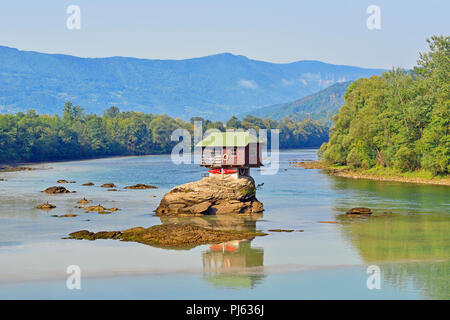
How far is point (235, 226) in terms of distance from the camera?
60219mm

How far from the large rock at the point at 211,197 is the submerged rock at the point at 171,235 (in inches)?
499

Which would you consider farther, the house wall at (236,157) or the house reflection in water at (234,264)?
the house wall at (236,157)

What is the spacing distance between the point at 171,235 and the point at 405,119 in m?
73.0

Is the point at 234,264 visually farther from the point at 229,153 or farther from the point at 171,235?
the point at 229,153

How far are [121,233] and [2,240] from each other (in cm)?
1028

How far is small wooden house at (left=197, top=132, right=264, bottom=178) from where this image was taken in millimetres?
67750

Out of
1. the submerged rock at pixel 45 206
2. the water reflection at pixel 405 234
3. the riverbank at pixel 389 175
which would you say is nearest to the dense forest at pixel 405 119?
the riverbank at pixel 389 175

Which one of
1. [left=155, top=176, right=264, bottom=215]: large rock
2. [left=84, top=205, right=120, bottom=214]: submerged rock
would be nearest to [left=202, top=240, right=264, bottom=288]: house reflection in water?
[left=155, top=176, right=264, bottom=215]: large rock

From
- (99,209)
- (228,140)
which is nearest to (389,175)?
(228,140)

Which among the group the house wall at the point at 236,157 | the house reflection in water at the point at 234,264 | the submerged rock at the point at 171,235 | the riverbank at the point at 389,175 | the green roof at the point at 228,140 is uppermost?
the green roof at the point at 228,140

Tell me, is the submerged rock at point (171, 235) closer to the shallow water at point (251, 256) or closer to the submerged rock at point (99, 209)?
the shallow water at point (251, 256)

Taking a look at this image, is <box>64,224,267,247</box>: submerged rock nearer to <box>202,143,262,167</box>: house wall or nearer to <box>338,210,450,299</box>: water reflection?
<box>338,210,450,299</box>: water reflection

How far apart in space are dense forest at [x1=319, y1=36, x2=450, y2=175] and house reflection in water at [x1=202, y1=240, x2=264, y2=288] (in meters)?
62.7

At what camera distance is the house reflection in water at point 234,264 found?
39.9 meters
